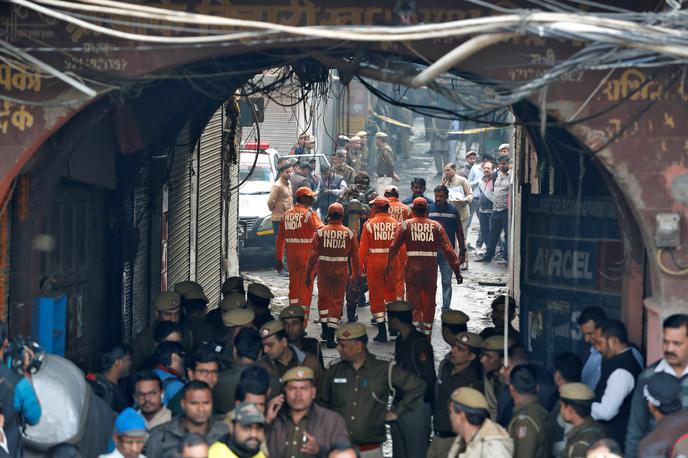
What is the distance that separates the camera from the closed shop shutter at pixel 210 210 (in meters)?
18.8

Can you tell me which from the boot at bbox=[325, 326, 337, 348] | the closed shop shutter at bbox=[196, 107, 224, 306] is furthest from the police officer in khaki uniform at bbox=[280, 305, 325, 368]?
the closed shop shutter at bbox=[196, 107, 224, 306]

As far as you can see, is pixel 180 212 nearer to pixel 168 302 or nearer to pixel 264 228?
pixel 168 302

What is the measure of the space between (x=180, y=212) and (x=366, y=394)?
7.88m

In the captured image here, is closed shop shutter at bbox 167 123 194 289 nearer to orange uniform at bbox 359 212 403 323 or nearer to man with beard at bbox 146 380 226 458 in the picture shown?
orange uniform at bbox 359 212 403 323

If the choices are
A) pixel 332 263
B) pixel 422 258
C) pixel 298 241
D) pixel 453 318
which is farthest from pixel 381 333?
pixel 453 318

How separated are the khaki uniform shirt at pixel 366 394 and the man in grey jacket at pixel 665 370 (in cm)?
182

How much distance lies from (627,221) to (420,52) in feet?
6.94

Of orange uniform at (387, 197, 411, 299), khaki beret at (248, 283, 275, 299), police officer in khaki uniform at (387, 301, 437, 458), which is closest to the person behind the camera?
police officer in khaki uniform at (387, 301, 437, 458)

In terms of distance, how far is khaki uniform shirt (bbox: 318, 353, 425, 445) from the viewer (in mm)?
9977

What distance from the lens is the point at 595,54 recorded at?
351 inches

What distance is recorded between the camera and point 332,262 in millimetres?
16062

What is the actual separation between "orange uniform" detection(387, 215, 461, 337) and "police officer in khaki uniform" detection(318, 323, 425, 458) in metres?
5.63

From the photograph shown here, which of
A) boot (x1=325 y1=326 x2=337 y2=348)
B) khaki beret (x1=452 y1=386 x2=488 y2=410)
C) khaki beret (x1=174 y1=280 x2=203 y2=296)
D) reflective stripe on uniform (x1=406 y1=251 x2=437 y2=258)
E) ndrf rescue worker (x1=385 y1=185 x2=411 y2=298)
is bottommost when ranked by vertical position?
boot (x1=325 y1=326 x2=337 y2=348)

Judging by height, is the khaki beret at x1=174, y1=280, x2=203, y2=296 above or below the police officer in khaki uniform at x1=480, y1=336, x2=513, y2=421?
above
